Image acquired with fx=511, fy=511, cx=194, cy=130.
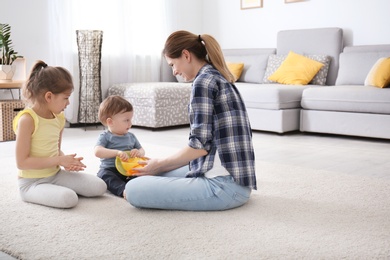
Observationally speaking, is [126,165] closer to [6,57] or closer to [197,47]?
[197,47]

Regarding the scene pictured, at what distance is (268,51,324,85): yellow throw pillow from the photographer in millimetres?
5195

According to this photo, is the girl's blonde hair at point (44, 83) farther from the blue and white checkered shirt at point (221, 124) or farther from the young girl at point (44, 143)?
the blue and white checkered shirt at point (221, 124)

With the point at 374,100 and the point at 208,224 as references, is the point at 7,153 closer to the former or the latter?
the point at 208,224

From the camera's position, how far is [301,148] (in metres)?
3.95

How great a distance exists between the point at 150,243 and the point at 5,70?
3223 mm

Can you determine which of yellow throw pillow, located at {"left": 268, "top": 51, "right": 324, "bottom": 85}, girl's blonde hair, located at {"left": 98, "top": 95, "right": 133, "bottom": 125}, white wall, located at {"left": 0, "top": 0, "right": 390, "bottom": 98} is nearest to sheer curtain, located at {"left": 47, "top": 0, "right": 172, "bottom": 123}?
white wall, located at {"left": 0, "top": 0, "right": 390, "bottom": 98}

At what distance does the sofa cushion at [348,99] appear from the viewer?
420 centimetres

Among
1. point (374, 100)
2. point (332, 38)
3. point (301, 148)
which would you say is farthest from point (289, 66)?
point (301, 148)

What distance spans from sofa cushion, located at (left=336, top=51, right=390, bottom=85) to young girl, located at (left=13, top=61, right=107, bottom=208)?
3321 mm

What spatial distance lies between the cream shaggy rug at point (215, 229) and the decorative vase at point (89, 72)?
277 centimetres

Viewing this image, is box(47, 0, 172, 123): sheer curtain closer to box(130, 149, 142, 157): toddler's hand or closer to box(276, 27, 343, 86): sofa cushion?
box(276, 27, 343, 86): sofa cushion

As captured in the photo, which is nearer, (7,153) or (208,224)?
(208,224)

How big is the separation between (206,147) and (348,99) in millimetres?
2661

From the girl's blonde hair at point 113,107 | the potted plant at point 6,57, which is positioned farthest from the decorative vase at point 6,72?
the girl's blonde hair at point 113,107
